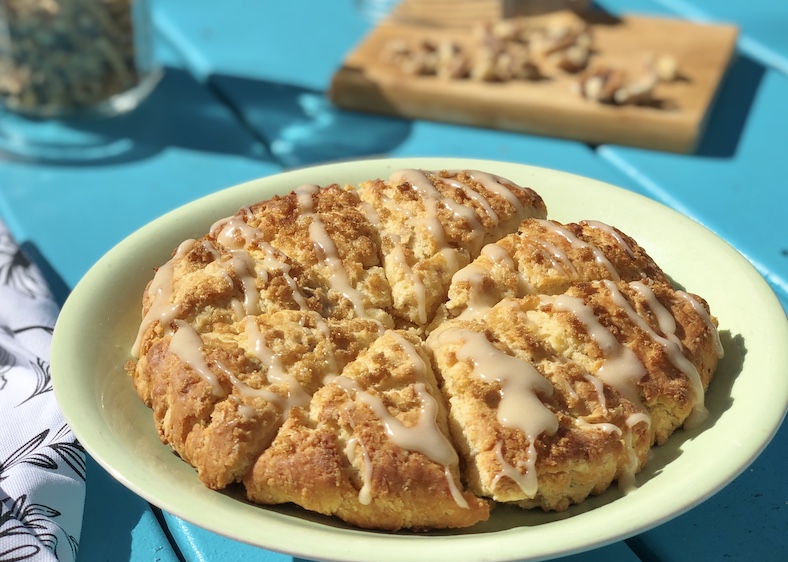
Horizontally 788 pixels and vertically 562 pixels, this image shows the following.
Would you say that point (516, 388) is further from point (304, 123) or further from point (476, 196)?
point (304, 123)

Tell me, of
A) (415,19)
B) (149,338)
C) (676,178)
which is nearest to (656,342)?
(149,338)

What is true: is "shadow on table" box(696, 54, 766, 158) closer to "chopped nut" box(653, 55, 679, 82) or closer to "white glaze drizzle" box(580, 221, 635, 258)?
"chopped nut" box(653, 55, 679, 82)

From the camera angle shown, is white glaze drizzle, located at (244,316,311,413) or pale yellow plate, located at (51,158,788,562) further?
white glaze drizzle, located at (244,316,311,413)

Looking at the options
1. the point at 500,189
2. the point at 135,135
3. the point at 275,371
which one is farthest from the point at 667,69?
the point at 275,371


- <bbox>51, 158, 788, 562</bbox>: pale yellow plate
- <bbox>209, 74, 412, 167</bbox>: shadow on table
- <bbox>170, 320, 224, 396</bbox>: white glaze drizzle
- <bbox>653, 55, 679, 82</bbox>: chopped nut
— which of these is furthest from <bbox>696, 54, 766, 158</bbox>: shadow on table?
<bbox>170, 320, 224, 396</bbox>: white glaze drizzle

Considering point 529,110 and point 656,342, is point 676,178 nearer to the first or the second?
point 529,110

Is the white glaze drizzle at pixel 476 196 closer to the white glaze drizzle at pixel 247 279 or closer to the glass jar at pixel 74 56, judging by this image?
the white glaze drizzle at pixel 247 279

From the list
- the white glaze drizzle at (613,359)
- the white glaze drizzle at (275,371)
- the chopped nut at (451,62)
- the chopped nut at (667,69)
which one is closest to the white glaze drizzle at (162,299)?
the white glaze drizzle at (275,371)
